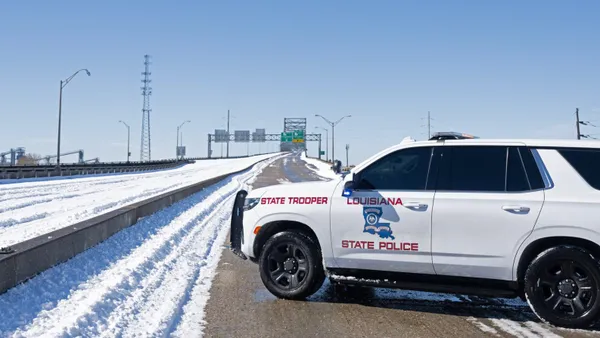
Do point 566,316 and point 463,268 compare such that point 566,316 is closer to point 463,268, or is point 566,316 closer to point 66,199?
point 463,268

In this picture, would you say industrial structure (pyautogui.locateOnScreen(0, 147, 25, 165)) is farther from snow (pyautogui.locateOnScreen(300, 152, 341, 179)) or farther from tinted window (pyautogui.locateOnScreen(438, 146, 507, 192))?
tinted window (pyautogui.locateOnScreen(438, 146, 507, 192))

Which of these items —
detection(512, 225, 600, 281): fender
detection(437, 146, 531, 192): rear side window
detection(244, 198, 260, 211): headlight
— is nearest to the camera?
detection(512, 225, 600, 281): fender

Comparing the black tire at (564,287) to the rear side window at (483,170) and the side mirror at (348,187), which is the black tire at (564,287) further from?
the side mirror at (348,187)

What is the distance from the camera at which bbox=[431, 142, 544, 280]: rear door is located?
18.4 feet

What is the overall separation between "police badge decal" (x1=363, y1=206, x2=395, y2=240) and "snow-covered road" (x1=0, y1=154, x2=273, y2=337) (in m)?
2.07

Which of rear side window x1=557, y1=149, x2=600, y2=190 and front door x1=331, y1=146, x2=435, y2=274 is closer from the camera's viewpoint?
rear side window x1=557, y1=149, x2=600, y2=190

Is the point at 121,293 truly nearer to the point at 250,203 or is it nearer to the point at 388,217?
the point at 250,203

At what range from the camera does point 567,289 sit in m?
5.47

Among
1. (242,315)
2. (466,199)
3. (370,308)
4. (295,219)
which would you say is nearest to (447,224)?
(466,199)

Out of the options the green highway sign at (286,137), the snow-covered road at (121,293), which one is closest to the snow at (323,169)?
the snow-covered road at (121,293)

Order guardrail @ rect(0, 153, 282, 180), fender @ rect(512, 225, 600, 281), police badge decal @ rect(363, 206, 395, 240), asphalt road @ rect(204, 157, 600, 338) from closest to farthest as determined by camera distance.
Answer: fender @ rect(512, 225, 600, 281) < asphalt road @ rect(204, 157, 600, 338) < police badge decal @ rect(363, 206, 395, 240) < guardrail @ rect(0, 153, 282, 180)

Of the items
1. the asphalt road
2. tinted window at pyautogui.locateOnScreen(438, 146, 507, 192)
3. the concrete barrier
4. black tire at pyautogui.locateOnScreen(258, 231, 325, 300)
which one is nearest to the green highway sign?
the concrete barrier

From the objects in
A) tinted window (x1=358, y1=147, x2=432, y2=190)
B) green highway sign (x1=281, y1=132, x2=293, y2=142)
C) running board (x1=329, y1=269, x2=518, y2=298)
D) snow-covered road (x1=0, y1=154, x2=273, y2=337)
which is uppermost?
green highway sign (x1=281, y1=132, x2=293, y2=142)

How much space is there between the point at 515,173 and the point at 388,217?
1.41 m
